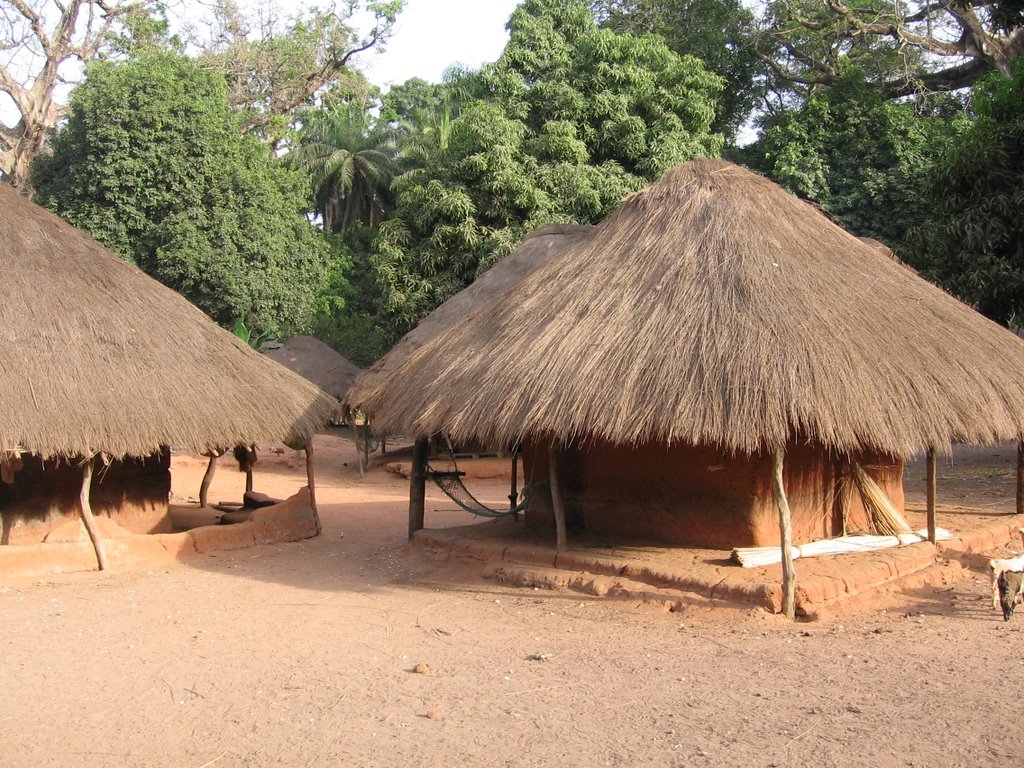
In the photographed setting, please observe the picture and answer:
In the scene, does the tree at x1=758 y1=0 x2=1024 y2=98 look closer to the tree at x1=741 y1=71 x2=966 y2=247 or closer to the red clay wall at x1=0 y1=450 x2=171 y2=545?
the tree at x1=741 y1=71 x2=966 y2=247

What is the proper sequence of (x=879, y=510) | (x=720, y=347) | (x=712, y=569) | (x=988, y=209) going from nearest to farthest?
1. (x=720, y=347)
2. (x=712, y=569)
3. (x=879, y=510)
4. (x=988, y=209)

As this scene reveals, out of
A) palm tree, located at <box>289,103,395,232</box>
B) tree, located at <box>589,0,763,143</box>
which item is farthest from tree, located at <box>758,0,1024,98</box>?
palm tree, located at <box>289,103,395,232</box>

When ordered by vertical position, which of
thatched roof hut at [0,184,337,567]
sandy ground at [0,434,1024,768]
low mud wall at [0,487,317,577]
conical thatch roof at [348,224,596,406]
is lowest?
sandy ground at [0,434,1024,768]

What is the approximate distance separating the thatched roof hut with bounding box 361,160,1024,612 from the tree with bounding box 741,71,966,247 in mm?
11796

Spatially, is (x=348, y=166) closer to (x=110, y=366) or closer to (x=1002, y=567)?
(x=110, y=366)

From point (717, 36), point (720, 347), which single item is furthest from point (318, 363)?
point (720, 347)

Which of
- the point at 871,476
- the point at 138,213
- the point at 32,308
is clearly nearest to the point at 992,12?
the point at 871,476

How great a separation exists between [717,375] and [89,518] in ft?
21.8

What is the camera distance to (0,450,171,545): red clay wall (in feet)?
32.9

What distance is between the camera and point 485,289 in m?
15.6

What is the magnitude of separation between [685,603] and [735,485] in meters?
1.33

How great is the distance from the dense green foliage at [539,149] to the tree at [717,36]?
16.0 feet

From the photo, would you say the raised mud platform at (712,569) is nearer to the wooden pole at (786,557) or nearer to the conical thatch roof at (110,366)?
the wooden pole at (786,557)

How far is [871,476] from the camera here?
9047 millimetres
